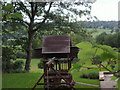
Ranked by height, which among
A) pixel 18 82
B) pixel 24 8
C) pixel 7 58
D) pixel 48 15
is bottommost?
pixel 18 82

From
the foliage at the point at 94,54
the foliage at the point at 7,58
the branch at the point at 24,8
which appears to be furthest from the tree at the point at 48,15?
the foliage at the point at 94,54

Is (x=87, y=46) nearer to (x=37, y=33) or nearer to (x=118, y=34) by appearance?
(x=118, y=34)

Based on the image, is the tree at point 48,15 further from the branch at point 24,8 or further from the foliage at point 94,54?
the foliage at point 94,54

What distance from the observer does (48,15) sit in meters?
8.48

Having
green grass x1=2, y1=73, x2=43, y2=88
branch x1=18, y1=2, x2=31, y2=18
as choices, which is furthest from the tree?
green grass x1=2, y1=73, x2=43, y2=88

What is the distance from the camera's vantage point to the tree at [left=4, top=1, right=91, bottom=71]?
8.52 m

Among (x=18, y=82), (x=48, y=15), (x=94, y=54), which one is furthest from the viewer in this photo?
(x=48, y=15)

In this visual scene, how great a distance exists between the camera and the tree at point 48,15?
335 inches

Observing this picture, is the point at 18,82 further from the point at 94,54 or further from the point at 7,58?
the point at 94,54

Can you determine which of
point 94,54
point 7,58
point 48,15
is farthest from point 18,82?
point 94,54

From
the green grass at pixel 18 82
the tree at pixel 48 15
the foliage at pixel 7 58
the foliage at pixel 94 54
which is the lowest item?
the green grass at pixel 18 82

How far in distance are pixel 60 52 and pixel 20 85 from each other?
165 centimetres

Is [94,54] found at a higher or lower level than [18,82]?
higher

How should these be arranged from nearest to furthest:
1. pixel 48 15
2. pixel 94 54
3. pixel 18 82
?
pixel 94 54, pixel 18 82, pixel 48 15
